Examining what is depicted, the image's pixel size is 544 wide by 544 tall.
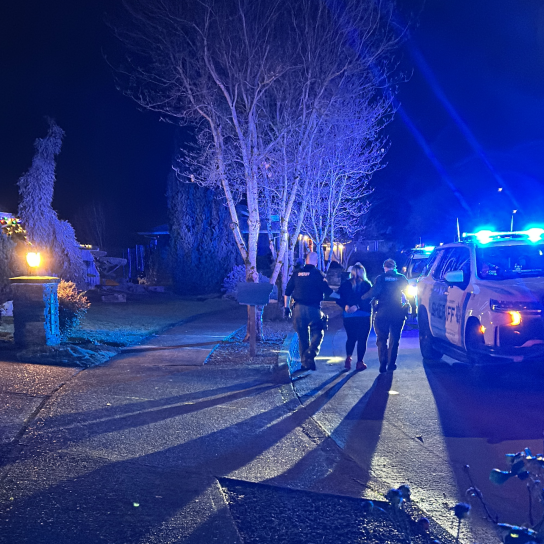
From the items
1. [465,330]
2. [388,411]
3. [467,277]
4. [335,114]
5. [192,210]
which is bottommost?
[388,411]

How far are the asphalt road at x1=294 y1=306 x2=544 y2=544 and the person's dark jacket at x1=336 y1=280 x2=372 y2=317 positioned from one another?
992mm

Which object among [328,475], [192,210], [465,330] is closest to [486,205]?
[192,210]

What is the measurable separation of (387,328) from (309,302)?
1.30 meters

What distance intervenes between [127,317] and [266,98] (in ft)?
21.6

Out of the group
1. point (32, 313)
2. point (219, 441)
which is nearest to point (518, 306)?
point (219, 441)

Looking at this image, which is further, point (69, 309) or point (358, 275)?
point (69, 309)

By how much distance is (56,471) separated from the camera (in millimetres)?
4074

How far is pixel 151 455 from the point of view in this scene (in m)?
4.49

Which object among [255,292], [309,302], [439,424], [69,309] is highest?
[255,292]

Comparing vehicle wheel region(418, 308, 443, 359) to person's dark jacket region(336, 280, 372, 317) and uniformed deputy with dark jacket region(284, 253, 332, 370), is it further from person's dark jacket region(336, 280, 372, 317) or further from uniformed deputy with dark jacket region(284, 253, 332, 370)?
uniformed deputy with dark jacket region(284, 253, 332, 370)

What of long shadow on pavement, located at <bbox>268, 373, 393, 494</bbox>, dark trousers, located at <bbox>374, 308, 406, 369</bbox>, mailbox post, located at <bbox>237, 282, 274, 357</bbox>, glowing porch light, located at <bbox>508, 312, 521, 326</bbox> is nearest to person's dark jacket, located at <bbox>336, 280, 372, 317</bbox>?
dark trousers, located at <bbox>374, 308, 406, 369</bbox>

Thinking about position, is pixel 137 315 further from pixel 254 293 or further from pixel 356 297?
pixel 356 297

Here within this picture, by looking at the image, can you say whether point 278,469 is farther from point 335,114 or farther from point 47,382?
point 335,114

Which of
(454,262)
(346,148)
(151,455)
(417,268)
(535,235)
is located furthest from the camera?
(346,148)
